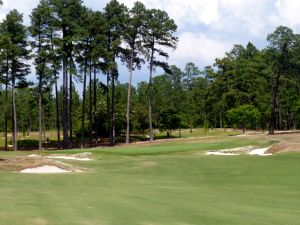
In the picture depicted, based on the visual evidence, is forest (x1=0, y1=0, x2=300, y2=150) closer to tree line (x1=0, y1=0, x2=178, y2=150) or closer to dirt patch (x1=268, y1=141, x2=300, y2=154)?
tree line (x1=0, y1=0, x2=178, y2=150)

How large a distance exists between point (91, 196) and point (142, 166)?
15.6 m

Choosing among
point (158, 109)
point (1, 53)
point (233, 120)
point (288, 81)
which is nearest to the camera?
point (1, 53)

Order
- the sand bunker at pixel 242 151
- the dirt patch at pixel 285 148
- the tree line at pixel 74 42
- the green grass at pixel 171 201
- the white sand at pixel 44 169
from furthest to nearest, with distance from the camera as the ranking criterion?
the tree line at pixel 74 42 → the sand bunker at pixel 242 151 → the dirt patch at pixel 285 148 → the white sand at pixel 44 169 → the green grass at pixel 171 201

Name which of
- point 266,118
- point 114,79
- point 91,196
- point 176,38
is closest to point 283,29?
point 176,38

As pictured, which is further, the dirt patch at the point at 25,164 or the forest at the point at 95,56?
the forest at the point at 95,56

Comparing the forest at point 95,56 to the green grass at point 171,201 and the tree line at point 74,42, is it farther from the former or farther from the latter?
the green grass at point 171,201

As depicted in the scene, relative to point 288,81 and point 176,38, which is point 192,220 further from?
point 288,81

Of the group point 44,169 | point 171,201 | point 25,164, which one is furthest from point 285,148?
point 171,201

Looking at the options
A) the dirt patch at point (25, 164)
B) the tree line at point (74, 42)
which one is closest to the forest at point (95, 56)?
the tree line at point (74, 42)

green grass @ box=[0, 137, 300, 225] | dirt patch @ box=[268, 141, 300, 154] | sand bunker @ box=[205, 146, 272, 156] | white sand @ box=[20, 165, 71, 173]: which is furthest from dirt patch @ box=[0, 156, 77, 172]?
dirt patch @ box=[268, 141, 300, 154]

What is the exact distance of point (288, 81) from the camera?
327 feet


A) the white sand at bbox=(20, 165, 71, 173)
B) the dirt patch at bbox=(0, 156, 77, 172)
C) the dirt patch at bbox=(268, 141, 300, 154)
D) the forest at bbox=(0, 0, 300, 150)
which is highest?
the forest at bbox=(0, 0, 300, 150)

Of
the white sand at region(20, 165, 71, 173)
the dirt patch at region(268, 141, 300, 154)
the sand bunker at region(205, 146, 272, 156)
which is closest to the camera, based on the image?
the white sand at region(20, 165, 71, 173)

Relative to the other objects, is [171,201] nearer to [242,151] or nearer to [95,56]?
[242,151]
